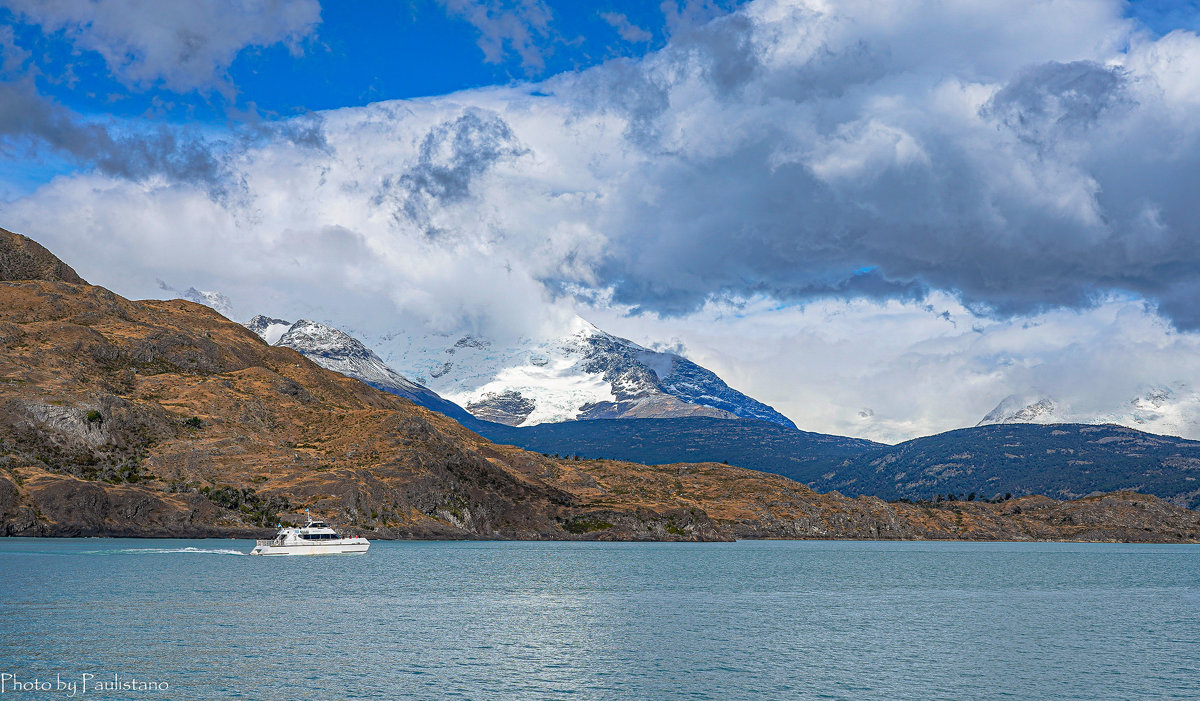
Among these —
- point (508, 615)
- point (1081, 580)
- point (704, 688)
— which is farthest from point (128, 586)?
point (1081, 580)

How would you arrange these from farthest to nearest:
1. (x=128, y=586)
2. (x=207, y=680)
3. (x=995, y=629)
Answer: (x=128, y=586), (x=995, y=629), (x=207, y=680)

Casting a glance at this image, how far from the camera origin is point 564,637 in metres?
98.8

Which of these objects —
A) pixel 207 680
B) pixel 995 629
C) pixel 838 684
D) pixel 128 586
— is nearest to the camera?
pixel 207 680

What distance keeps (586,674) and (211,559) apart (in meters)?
129

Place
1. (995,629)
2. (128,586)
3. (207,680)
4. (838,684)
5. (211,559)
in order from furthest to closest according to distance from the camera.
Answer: (211,559) < (128,586) < (995,629) < (838,684) < (207,680)

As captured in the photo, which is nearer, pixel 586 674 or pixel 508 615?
pixel 586 674

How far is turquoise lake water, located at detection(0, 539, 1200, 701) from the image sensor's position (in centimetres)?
7400

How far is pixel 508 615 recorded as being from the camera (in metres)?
115

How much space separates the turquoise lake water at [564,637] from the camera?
74.0 meters

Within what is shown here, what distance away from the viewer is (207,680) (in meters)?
71.2

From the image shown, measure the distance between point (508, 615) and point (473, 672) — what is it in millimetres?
36929

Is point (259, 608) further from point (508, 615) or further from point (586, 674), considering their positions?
point (586, 674)

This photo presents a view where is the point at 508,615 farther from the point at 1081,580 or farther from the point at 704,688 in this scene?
the point at 1081,580

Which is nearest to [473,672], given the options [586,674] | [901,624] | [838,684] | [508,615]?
[586,674]
